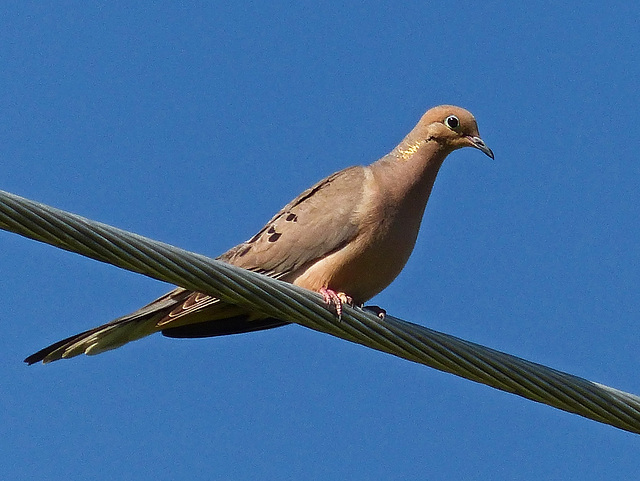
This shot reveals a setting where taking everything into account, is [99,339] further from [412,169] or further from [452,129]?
[452,129]

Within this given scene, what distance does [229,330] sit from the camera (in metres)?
6.88

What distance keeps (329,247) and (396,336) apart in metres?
1.53

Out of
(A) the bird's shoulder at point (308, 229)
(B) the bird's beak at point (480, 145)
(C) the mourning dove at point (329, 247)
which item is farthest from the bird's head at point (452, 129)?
(A) the bird's shoulder at point (308, 229)

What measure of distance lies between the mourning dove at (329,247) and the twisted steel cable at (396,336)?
3.50 feet

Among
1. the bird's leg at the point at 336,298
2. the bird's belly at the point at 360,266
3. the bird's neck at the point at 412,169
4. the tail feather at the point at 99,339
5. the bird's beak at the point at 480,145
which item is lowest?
the tail feather at the point at 99,339

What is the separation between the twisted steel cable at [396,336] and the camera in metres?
4.60

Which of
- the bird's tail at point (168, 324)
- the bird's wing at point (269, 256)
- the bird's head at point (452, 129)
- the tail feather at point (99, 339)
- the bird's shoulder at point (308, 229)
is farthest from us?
the bird's head at point (452, 129)

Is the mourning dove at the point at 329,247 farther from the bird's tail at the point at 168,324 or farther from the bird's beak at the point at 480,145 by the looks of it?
the bird's beak at the point at 480,145

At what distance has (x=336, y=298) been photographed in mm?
5926

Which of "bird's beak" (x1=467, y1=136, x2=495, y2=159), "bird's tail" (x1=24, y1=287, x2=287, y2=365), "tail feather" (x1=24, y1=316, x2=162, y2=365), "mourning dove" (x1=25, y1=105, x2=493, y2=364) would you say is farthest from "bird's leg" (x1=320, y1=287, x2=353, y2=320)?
"bird's beak" (x1=467, y1=136, x2=495, y2=159)

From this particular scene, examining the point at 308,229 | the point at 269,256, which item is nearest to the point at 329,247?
the point at 308,229

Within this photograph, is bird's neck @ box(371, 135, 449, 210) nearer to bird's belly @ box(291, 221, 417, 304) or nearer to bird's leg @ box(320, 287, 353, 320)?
bird's belly @ box(291, 221, 417, 304)

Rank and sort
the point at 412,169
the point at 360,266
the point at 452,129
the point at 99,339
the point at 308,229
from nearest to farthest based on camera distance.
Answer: the point at 99,339, the point at 360,266, the point at 308,229, the point at 412,169, the point at 452,129

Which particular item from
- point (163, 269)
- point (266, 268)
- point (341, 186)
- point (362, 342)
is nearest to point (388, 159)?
point (341, 186)
